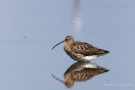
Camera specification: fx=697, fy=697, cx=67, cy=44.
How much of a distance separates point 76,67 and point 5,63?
114 cm

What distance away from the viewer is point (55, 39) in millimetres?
12703

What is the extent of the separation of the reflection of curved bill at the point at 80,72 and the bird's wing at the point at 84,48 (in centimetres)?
21

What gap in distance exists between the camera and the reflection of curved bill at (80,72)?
10297 millimetres

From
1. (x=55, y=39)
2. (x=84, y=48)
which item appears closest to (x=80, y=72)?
(x=84, y=48)

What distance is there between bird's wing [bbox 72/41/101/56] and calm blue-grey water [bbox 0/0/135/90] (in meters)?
0.20

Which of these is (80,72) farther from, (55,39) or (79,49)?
(55,39)

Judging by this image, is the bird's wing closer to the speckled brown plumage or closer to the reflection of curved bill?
the speckled brown plumage

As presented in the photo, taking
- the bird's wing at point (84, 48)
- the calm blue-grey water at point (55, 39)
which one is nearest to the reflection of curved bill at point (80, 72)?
the calm blue-grey water at point (55, 39)

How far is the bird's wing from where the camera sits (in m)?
11.6

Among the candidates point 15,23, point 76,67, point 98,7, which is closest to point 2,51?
point 76,67

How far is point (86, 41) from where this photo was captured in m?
12.6

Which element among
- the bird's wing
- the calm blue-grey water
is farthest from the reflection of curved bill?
the bird's wing

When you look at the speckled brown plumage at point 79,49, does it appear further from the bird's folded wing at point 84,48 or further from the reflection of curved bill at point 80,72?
the reflection of curved bill at point 80,72

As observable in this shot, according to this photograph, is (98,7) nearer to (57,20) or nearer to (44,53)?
(57,20)
